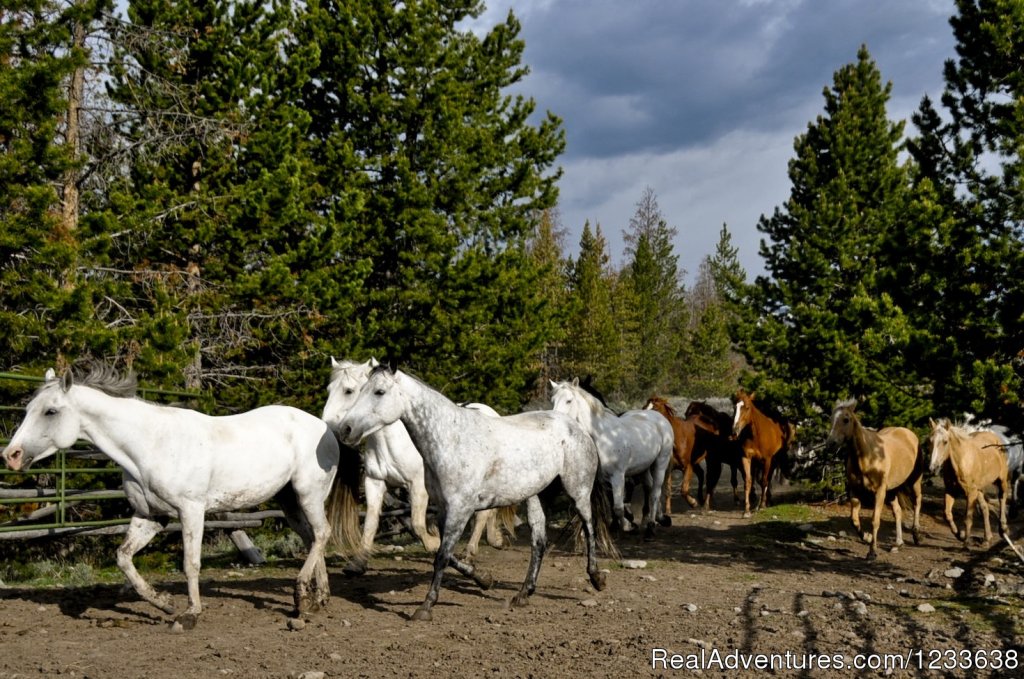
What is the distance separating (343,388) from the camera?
7.72 m

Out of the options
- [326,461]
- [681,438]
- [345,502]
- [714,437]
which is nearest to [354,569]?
[345,502]

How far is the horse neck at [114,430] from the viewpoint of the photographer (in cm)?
634

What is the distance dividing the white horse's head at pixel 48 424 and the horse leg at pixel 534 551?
152 inches

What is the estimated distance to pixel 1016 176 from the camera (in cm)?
907

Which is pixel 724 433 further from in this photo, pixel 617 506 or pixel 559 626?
pixel 559 626

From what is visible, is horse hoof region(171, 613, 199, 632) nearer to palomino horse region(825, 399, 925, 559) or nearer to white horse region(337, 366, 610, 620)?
white horse region(337, 366, 610, 620)

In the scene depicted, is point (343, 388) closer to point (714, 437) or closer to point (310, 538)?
point (310, 538)

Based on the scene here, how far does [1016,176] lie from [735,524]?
24.1 feet

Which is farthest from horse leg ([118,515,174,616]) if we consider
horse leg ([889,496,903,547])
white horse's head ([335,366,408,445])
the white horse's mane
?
horse leg ([889,496,903,547])

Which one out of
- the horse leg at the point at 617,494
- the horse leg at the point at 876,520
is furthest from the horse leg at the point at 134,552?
the horse leg at the point at 876,520

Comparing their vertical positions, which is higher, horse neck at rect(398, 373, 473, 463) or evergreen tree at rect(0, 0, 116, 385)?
evergreen tree at rect(0, 0, 116, 385)

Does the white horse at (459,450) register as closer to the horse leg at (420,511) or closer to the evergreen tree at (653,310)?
the horse leg at (420,511)

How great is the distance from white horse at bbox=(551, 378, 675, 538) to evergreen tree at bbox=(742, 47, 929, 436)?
426 centimetres

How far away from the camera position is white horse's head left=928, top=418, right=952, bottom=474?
1066cm
